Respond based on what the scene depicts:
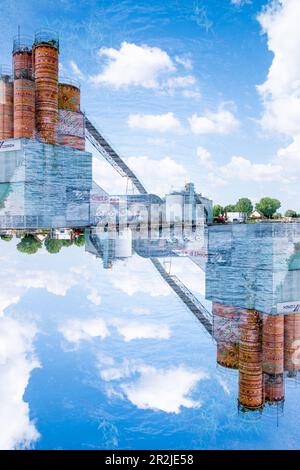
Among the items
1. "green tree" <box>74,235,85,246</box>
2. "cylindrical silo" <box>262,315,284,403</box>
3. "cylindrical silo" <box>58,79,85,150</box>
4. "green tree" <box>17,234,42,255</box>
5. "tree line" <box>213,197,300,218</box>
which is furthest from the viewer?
"tree line" <box>213,197,300,218</box>

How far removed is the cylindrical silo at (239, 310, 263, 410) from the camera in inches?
648

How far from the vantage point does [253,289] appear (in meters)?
17.5

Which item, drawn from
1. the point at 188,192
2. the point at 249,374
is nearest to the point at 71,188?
the point at 188,192

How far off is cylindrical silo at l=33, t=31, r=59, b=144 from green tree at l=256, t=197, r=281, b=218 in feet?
117

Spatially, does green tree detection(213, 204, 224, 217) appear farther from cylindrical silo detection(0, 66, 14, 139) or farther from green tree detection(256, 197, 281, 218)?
cylindrical silo detection(0, 66, 14, 139)

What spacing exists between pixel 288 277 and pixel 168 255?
7.13 m

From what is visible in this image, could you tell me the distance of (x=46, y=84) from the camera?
861 inches

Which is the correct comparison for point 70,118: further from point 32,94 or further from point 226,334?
point 226,334

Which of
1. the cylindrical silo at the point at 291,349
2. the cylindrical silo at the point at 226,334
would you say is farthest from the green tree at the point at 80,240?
the cylindrical silo at the point at 291,349

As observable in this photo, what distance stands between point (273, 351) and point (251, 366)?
1168 millimetres

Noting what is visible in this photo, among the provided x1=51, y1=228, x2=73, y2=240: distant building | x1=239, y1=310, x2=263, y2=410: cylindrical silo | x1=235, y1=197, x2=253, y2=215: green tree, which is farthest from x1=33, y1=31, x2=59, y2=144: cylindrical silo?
x1=235, y1=197, x2=253, y2=215: green tree

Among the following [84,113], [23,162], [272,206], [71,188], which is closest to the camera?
[23,162]

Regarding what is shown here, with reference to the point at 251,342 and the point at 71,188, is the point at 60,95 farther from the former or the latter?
the point at 251,342

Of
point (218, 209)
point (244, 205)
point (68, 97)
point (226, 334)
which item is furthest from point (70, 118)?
point (244, 205)
